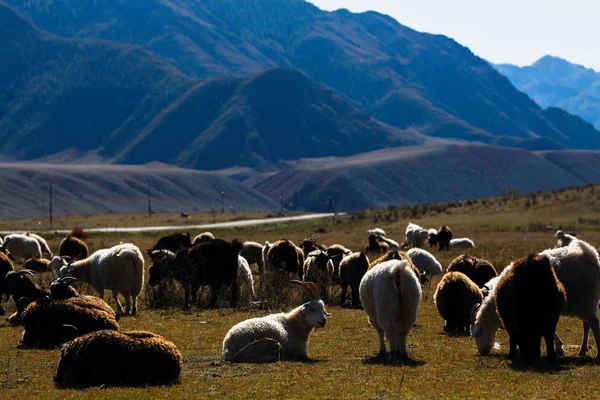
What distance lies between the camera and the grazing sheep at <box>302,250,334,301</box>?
69.4ft

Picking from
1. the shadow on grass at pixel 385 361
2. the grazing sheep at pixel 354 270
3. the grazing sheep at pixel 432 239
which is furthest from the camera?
the grazing sheep at pixel 432 239

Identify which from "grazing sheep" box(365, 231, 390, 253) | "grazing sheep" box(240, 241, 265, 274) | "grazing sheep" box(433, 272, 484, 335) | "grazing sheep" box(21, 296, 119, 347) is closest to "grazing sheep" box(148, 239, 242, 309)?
"grazing sheep" box(21, 296, 119, 347)

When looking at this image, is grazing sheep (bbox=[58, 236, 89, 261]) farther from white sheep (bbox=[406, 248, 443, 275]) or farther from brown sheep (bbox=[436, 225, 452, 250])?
brown sheep (bbox=[436, 225, 452, 250])

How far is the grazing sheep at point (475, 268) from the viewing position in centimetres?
1923

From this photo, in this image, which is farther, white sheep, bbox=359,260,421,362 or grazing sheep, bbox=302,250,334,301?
grazing sheep, bbox=302,250,334,301

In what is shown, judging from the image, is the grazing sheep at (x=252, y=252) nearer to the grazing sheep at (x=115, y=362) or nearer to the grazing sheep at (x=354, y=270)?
the grazing sheep at (x=354, y=270)

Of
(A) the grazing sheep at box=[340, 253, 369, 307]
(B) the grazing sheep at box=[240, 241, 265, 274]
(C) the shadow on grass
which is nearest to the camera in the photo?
(C) the shadow on grass

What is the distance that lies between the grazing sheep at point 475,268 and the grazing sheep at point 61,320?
340 inches

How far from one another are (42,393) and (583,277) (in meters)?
8.21

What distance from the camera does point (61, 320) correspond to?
13969 mm

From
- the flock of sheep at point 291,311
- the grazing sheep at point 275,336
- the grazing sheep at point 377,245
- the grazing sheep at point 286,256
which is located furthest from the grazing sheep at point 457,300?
the grazing sheep at point 377,245

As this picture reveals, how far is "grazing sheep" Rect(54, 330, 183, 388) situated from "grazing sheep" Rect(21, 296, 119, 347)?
8.74 ft

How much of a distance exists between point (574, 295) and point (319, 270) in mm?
9244

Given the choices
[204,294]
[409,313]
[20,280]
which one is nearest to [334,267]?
[204,294]
